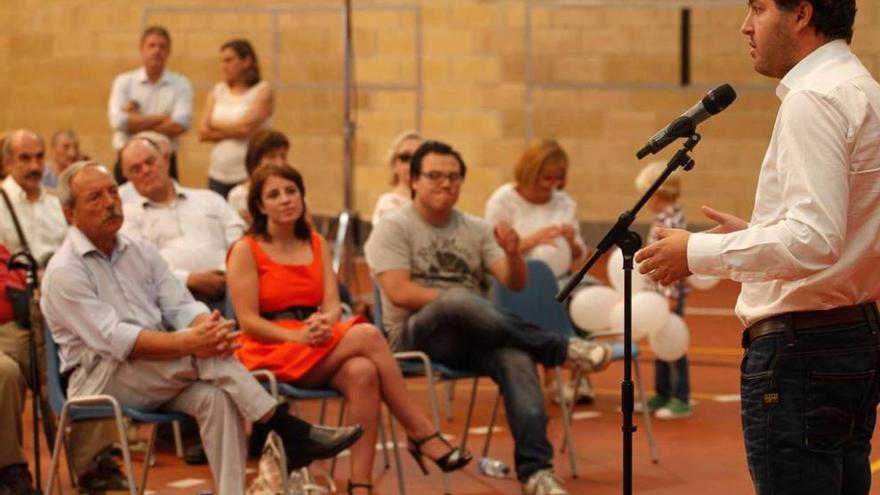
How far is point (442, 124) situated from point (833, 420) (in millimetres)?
9219

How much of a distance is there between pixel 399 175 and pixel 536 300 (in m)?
1.65

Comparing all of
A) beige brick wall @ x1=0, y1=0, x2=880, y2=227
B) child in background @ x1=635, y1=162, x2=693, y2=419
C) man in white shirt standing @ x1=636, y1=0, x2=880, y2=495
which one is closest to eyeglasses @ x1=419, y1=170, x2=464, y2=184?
child in background @ x1=635, y1=162, x2=693, y2=419

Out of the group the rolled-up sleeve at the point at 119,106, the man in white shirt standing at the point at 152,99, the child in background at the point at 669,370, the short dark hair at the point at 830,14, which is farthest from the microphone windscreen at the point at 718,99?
the rolled-up sleeve at the point at 119,106

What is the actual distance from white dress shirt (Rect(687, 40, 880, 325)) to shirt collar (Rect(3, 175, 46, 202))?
4.39 m

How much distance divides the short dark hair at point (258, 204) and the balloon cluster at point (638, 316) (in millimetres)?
1433

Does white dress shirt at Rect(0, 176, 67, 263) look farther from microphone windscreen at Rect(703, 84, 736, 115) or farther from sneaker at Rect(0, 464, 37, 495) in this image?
microphone windscreen at Rect(703, 84, 736, 115)

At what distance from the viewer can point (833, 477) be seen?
300 centimetres

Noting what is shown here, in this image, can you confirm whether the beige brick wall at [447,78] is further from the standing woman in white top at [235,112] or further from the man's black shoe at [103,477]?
the man's black shoe at [103,477]

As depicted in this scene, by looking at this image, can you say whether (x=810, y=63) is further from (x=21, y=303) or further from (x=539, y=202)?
(x=539, y=202)

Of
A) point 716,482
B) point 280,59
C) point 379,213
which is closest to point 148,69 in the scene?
point 280,59

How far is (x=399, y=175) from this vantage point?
768 cm

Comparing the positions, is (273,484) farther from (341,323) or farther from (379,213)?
(379,213)

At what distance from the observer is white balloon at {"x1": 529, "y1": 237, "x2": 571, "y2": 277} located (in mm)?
6965

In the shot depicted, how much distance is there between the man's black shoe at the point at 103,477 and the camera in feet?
18.1
